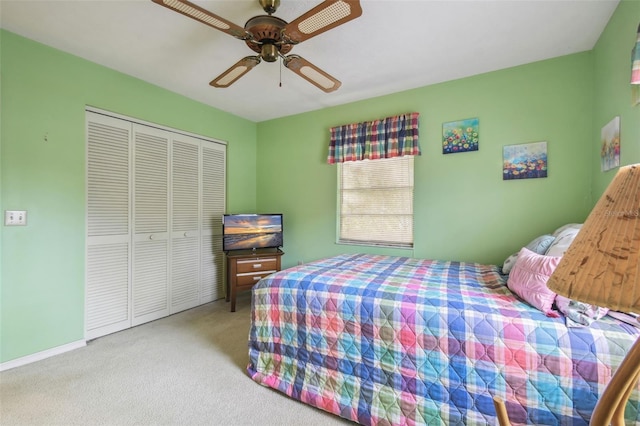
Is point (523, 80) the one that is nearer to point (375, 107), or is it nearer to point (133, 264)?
point (375, 107)

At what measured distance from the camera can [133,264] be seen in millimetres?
2846

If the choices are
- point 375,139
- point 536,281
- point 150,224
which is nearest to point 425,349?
point 536,281

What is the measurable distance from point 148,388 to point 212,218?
2100 millimetres

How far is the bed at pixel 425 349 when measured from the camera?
3.92 ft

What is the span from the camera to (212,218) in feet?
11.9

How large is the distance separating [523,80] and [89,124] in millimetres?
3968

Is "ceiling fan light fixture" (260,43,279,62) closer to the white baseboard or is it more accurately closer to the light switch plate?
the light switch plate

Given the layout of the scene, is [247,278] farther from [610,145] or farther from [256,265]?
[610,145]

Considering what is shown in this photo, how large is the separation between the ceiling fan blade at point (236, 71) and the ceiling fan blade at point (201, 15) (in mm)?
154

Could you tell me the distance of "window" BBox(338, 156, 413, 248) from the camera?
3.12 metres

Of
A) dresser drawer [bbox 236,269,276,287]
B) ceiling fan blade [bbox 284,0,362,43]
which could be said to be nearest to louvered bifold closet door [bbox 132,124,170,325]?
dresser drawer [bbox 236,269,276,287]

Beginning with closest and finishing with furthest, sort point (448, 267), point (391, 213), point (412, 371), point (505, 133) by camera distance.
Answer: point (412, 371)
point (448, 267)
point (505, 133)
point (391, 213)

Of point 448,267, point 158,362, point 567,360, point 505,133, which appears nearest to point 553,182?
point 505,133

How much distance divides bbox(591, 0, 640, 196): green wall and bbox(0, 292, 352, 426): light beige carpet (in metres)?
2.37
